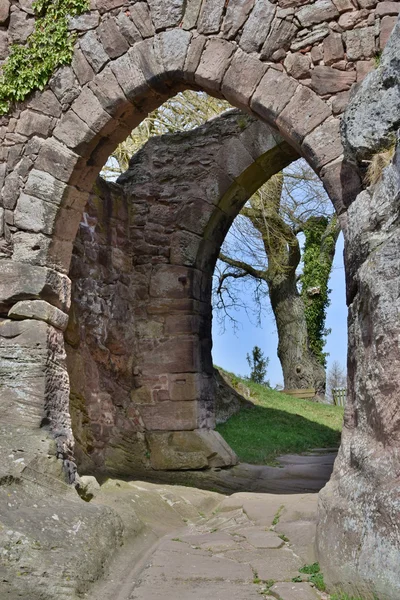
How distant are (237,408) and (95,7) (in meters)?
7.94

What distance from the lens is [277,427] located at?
1138 centimetres

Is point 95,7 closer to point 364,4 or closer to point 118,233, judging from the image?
point 364,4

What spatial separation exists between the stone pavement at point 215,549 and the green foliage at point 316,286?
34.9 feet

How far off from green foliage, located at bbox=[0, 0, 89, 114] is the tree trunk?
10.8m

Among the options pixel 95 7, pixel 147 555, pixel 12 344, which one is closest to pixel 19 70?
pixel 95 7

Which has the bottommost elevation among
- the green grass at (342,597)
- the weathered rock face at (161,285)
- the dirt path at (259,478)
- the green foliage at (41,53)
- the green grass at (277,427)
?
the green grass at (342,597)

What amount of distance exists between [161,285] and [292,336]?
8.46m

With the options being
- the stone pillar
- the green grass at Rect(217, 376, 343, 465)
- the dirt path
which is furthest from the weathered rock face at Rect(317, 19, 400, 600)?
the green grass at Rect(217, 376, 343, 465)

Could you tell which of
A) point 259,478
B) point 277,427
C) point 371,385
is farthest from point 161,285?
point 371,385

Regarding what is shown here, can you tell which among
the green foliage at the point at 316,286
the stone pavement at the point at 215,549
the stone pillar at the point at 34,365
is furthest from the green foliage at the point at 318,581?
the green foliage at the point at 316,286

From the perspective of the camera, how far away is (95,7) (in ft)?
19.0

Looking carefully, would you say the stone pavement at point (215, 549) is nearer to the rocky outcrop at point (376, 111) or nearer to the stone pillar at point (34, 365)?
the stone pillar at point (34, 365)

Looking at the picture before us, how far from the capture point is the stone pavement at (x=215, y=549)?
12.8ft

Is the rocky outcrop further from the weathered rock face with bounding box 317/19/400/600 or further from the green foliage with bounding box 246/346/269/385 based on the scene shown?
the green foliage with bounding box 246/346/269/385
